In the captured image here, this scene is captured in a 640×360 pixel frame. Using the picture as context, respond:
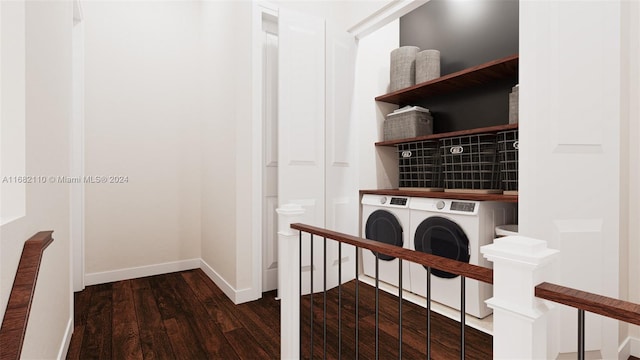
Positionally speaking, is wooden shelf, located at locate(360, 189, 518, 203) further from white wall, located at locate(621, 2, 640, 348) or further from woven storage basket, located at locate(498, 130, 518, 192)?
white wall, located at locate(621, 2, 640, 348)

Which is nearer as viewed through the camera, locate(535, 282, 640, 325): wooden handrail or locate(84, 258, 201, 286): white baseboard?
locate(535, 282, 640, 325): wooden handrail

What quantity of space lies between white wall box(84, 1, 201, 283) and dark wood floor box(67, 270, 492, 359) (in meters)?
0.56

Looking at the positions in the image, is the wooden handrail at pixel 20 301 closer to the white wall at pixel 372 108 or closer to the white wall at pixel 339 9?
the white wall at pixel 339 9

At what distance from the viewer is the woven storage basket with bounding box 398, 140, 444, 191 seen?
114 inches

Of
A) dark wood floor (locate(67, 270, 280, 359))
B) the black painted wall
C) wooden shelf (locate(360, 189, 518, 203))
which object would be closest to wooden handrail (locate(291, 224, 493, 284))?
dark wood floor (locate(67, 270, 280, 359))

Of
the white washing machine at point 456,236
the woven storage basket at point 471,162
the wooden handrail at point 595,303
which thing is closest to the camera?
the wooden handrail at point 595,303

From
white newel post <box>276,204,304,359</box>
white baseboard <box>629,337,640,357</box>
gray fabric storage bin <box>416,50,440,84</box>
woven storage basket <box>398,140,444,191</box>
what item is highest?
gray fabric storage bin <box>416,50,440,84</box>

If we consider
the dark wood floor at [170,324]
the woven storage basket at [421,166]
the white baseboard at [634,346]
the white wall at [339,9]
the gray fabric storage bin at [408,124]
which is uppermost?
the white wall at [339,9]

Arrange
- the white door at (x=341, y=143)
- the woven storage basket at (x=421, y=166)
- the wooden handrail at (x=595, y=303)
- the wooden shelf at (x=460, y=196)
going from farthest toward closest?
1. the woven storage basket at (x=421, y=166)
2. the white door at (x=341, y=143)
3. the wooden shelf at (x=460, y=196)
4. the wooden handrail at (x=595, y=303)

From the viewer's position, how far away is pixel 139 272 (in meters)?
3.10

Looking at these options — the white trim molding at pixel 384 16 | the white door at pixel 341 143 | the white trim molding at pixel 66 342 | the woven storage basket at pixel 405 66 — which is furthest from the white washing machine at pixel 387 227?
the white trim molding at pixel 66 342

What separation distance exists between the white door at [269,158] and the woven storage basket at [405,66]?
1.14 metres

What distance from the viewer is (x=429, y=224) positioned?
243cm

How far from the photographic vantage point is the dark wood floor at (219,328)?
1.81 metres
